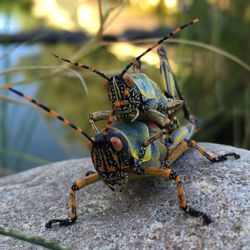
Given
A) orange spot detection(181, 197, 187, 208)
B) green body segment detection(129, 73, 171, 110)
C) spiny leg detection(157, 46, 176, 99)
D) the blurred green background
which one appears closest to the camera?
orange spot detection(181, 197, 187, 208)

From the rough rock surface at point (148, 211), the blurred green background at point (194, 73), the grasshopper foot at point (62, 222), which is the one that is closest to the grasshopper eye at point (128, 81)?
the rough rock surface at point (148, 211)

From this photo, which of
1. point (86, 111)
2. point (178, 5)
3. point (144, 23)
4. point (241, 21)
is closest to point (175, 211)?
point (178, 5)

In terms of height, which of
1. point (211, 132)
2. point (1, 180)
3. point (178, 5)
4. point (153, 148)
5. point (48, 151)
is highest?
point (178, 5)

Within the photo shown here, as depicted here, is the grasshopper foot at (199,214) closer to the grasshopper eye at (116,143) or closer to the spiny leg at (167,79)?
the grasshopper eye at (116,143)

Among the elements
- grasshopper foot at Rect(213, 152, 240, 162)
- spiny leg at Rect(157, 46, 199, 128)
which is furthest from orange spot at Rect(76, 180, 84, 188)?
spiny leg at Rect(157, 46, 199, 128)

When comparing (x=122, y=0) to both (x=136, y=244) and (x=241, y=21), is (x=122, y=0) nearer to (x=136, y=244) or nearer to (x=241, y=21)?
(x=136, y=244)

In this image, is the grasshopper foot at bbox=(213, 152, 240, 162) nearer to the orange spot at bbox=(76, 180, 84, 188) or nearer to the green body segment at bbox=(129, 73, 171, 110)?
the green body segment at bbox=(129, 73, 171, 110)
